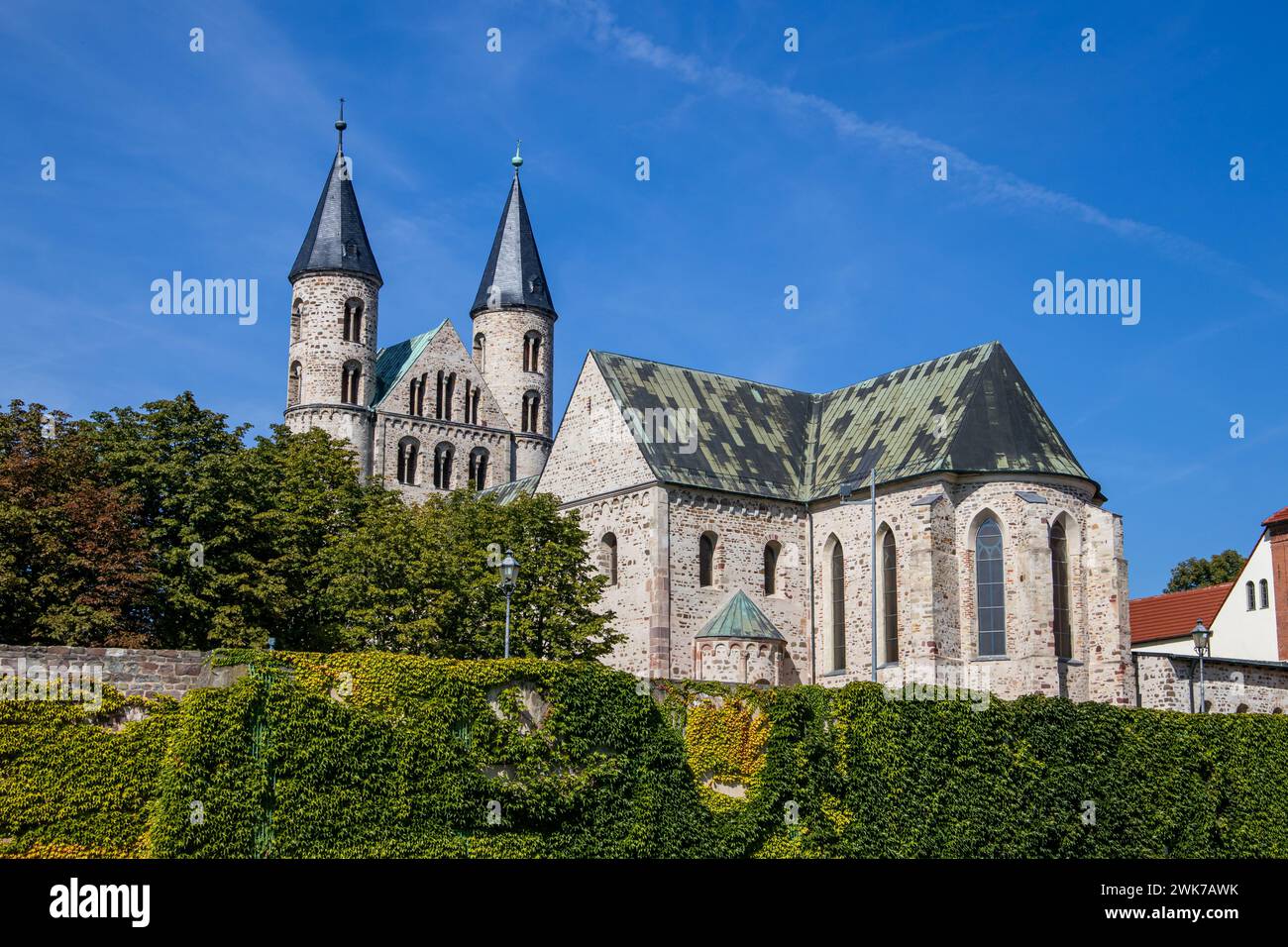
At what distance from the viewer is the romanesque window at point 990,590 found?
44.8 meters

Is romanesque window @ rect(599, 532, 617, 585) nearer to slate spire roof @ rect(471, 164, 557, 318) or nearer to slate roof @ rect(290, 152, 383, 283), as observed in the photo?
slate roof @ rect(290, 152, 383, 283)

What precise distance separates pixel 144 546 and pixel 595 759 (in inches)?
619

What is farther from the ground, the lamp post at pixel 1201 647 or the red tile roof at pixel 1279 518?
the red tile roof at pixel 1279 518

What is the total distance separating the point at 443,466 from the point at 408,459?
2.11 meters

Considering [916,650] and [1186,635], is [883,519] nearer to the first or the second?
[916,650]

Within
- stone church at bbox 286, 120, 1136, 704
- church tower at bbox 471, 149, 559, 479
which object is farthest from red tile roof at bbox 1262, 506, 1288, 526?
church tower at bbox 471, 149, 559, 479

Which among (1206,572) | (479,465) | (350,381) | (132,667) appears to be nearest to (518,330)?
(479,465)

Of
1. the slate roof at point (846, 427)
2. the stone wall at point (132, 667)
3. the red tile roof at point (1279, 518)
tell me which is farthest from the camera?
the red tile roof at point (1279, 518)

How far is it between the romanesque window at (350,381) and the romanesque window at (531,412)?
11.4 m

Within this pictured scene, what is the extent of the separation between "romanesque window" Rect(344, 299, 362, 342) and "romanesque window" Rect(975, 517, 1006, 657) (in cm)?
4587

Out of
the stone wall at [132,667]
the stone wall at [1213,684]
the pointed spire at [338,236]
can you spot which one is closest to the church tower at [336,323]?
the pointed spire at [338,236]

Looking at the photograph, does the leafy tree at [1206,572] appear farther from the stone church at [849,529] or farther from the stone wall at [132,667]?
the stone wall at [132,667]

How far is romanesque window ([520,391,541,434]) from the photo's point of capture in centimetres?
9179
